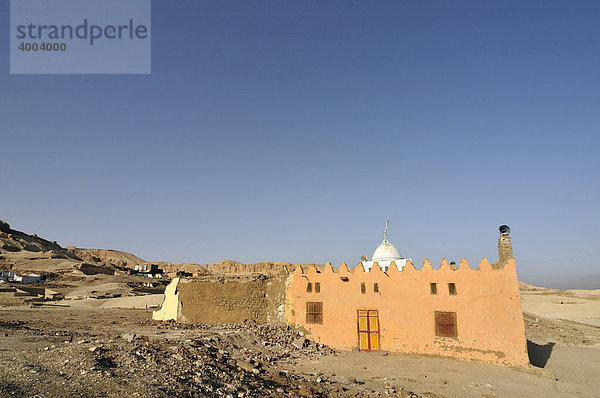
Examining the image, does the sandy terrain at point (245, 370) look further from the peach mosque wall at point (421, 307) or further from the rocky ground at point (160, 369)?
the peach mosque wall at point (421, 307)

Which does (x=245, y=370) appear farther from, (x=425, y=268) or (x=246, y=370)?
(x=425, y=268)

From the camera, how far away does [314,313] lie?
19688 mm

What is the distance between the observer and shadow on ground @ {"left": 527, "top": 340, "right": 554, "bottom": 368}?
17859 millimetres

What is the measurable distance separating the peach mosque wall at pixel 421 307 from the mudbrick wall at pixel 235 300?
2.87 feet

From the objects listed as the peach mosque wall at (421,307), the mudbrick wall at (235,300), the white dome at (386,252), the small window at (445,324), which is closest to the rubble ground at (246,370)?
the peach mosque wall at (421,307)

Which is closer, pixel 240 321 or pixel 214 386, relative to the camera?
pixel 214 386

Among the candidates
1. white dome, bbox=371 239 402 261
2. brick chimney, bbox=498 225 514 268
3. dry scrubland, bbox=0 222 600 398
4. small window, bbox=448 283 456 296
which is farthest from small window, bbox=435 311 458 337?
white dome, bbox=371 239 402 261

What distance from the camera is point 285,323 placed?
66.8 feet

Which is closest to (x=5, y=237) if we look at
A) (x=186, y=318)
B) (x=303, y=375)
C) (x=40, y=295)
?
(x=40, y=295)

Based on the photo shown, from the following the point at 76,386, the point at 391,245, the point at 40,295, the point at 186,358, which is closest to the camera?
the point at 76,386

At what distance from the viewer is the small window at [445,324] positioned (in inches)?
654

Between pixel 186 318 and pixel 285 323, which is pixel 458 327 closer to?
pixel 285 323

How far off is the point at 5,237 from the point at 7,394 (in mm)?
84949

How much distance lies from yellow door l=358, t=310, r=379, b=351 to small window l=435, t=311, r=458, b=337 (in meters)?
2.89
